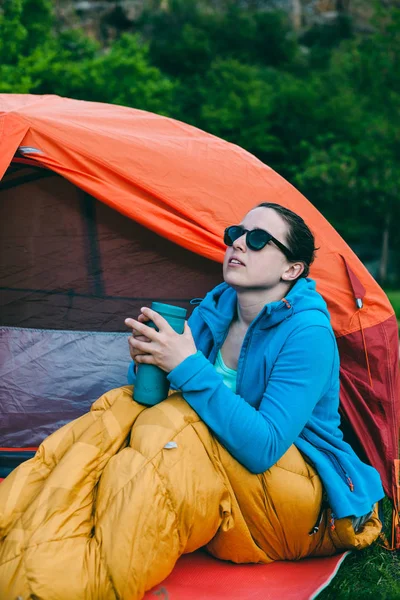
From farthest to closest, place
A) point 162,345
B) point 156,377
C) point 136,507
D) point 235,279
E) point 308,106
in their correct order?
point 308,106 → point 235,279 → point 156,377 → point 162,345 → point 136,507

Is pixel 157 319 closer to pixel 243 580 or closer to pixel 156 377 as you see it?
pixel 156 377

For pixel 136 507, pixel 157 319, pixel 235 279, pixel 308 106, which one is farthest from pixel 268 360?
pixel 308 106

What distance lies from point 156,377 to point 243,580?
2.48ft

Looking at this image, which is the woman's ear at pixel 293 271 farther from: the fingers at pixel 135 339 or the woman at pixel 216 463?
the fingers at pixel 135 339

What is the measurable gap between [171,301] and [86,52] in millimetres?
12349

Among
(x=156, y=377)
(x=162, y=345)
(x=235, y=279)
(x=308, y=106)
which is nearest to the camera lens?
(x=162, y=345)

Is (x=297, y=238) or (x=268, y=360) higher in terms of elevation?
(x=297, y=238)

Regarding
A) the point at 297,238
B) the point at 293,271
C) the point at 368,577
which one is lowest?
the point at 368,577

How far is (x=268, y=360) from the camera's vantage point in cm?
207

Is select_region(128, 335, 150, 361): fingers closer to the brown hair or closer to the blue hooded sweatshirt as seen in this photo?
the blue hooded sweatshirt

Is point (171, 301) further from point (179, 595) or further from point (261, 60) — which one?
point (261, 60)

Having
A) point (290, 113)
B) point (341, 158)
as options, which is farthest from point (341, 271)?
point (290, 113)

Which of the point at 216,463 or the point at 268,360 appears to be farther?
the point at 268,360

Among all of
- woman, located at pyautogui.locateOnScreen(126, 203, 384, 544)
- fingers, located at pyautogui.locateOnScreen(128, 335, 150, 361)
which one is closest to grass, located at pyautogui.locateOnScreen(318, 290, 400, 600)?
woman, located at pyautogui.locateOnScreen(126, 203, 384, 544)
